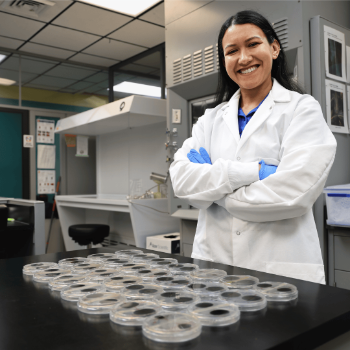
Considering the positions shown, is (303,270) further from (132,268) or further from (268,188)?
(132,268)

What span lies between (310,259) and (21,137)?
453 centimetres

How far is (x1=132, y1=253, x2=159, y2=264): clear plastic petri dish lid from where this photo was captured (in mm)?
878

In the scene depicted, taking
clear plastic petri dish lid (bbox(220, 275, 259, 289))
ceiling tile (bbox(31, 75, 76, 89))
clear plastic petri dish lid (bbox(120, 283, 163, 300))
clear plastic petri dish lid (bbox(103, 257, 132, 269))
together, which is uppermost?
ceiling tile (bbox(31, 75, 76, 89))

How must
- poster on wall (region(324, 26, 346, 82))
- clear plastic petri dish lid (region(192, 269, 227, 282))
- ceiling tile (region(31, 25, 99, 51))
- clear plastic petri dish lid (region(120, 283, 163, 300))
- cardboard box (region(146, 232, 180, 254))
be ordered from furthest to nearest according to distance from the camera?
ceiling tile (region(31, 25, 99, 51)) → cardboard box (region(146, 232, 180, 254)) → poster on wall (region(324, 26, 346, 82)) → clear plastic petri dish lid (region(192, 269, 227, 282)) → clear plastic petri dish lid (region(120, 283, 163, 300))

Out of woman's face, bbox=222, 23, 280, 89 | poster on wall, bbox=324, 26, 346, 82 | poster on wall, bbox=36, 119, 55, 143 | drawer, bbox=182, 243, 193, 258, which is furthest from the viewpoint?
poster on wall, bbox=36, 119, 55, 143

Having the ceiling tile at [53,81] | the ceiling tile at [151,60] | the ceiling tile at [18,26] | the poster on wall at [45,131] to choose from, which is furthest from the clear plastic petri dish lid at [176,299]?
the ceiling tile at [53,81]

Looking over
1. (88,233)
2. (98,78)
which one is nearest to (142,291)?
(88,233)

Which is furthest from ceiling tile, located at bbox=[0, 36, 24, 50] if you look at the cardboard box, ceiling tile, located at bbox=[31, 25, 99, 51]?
the cardboard box

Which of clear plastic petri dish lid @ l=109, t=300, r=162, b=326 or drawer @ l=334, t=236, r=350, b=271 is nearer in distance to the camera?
clear plastic petri dish lid @ l=109, t=300, r=162, b=326

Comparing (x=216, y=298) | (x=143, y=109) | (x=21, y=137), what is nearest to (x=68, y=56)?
(x=21, y=137)

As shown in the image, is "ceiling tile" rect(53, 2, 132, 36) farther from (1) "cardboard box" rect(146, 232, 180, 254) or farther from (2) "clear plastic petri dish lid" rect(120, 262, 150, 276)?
(2) "clear plastic petri dish lid" rect(120, 262, 150, 276)

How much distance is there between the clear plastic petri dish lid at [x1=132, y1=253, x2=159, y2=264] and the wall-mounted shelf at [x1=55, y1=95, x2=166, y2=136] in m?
2.45

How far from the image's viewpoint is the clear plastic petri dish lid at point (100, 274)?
70cm

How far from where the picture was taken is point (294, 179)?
1026 mm
